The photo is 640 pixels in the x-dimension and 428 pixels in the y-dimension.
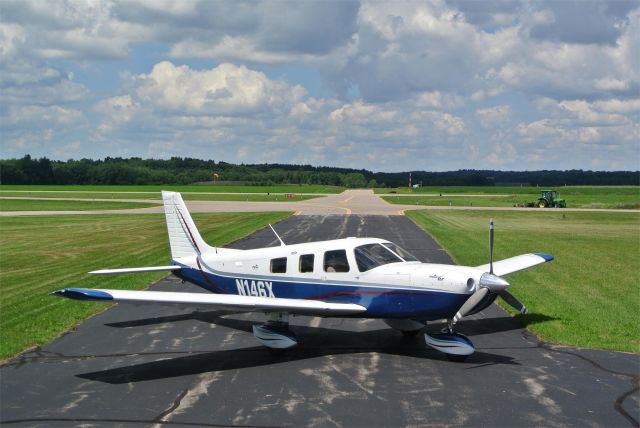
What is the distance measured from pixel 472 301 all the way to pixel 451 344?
1201 mm

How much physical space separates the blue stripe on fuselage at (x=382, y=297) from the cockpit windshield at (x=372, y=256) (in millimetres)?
507

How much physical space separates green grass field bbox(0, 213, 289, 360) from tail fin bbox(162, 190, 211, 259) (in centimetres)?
322

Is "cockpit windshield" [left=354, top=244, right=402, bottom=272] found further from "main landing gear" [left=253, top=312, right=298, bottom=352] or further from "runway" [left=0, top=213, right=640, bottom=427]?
"main landing gear" [left=253, top=312, right=298, bottom=352]

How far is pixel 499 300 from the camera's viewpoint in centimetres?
2098

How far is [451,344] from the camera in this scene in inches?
529

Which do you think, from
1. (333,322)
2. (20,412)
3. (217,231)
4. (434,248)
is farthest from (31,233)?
(20,412)

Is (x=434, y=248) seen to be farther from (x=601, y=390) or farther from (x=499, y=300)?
(x=601, y=390)

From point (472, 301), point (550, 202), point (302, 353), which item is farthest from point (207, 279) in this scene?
point (550, 202)

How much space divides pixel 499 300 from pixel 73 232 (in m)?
33.9

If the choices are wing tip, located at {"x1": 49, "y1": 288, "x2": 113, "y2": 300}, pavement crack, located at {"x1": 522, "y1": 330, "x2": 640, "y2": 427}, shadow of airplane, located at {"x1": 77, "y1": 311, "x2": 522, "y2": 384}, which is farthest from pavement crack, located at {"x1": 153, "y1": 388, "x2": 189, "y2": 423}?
pavement crack, located at {"x1": 522, "y1": 330, "x2": 640, "y2": 427}

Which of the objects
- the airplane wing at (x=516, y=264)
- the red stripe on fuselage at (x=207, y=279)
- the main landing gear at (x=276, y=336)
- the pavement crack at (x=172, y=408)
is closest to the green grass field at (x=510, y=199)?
the airplane wing at (x=516, y=264)

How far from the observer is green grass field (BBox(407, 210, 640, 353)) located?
54.3ft

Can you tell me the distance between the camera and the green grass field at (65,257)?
1758 centimetres

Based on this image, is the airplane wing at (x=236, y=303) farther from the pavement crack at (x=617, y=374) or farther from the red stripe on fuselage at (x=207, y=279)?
the pavement crack at (x=617, y=374)
